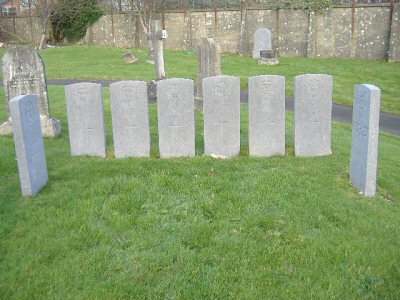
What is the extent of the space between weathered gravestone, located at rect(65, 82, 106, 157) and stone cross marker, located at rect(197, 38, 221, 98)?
14.1ft

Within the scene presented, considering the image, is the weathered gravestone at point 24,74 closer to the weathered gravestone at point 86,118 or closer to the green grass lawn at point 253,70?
the weathered gravestone at point 86,118

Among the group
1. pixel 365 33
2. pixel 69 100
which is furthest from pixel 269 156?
pixel 365 33

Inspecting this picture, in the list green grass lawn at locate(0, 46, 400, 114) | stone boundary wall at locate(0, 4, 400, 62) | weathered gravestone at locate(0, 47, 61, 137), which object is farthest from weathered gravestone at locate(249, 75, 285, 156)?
stone boundary wall at locate(0, 4, 400, 62)

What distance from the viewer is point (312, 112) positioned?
24.8 feet

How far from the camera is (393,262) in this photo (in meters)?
4.23

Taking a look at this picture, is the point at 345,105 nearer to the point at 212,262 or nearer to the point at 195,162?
the point at 195,162

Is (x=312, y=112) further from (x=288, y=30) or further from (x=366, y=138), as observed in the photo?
(x=288, y=30)

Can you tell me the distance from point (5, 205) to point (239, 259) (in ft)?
9.91

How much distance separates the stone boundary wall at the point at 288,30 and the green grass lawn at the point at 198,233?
1941 cm

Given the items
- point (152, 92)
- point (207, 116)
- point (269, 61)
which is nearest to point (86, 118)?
point (207, 116)

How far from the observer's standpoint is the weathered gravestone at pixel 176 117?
24.0 feet

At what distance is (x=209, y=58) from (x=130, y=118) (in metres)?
4.39

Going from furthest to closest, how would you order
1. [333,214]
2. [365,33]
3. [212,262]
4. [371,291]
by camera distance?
1. [365,33]
2. [333,214]
3. [212,262]
4. [371,291]

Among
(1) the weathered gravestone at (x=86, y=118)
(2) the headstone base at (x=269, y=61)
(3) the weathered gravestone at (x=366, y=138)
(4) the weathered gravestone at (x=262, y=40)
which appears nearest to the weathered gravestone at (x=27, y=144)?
(1) the weathered gravestone at (x=86, y=118)
